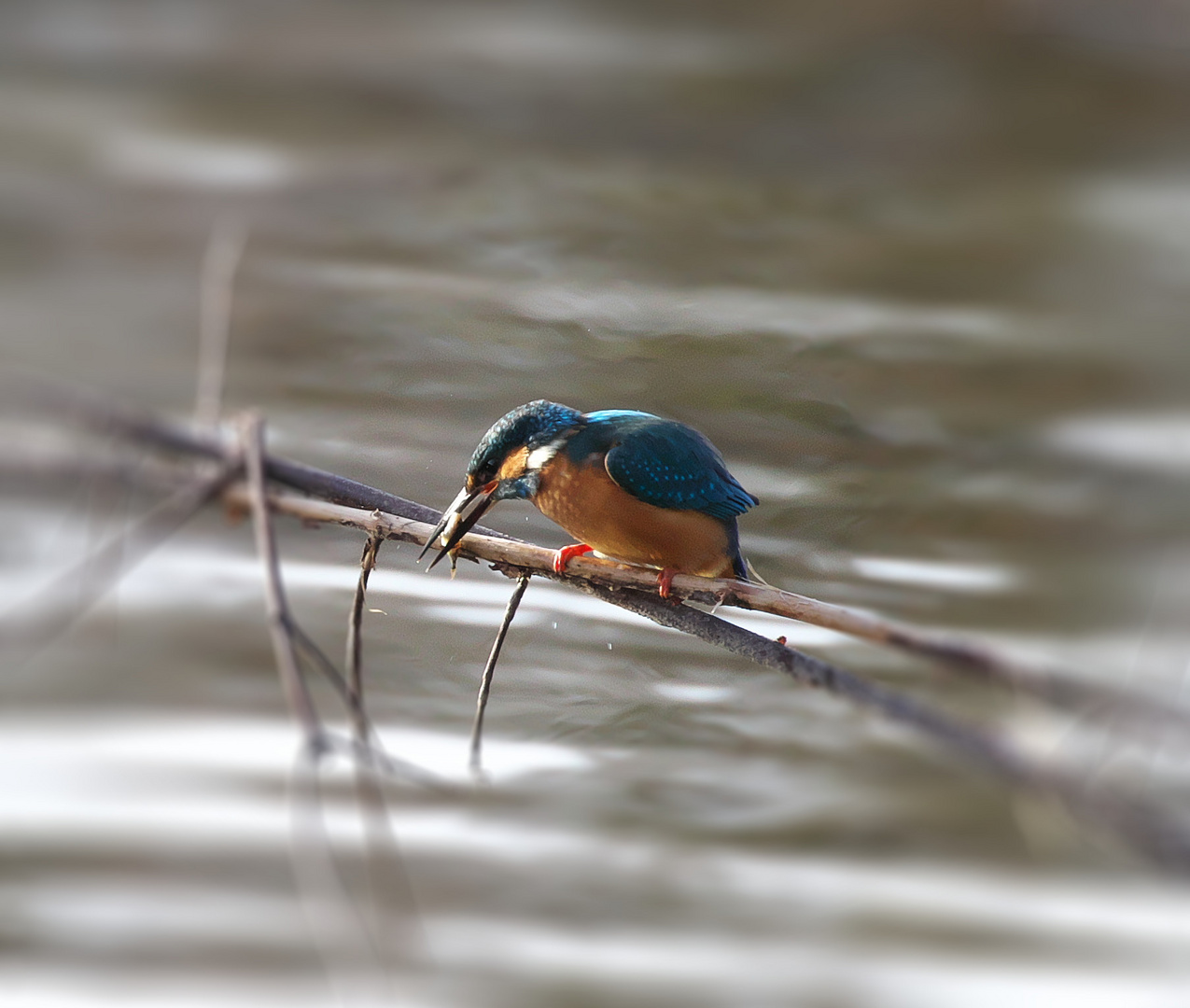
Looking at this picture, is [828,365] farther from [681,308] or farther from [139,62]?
[139,62]

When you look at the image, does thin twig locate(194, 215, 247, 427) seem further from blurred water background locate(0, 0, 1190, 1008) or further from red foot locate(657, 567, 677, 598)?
red foot locate(657, 567, 677, 598)

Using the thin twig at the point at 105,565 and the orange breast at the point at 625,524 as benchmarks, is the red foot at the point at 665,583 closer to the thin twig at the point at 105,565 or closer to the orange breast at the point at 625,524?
the orange breast at the point at 625,524

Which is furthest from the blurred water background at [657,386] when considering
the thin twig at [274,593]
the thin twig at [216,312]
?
the thin twig at [274,593]

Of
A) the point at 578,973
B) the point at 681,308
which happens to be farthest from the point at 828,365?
the point at 578,973

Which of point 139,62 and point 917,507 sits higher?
point 139,62

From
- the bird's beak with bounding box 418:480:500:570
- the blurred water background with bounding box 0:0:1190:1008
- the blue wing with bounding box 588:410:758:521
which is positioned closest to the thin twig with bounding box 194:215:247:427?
the blurred water background with bounding box 0:0:1190:1008

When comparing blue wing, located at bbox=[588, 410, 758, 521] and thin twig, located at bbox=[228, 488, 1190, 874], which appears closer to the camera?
thin twig, located at bbox=[228, 488, 1190, 874]
